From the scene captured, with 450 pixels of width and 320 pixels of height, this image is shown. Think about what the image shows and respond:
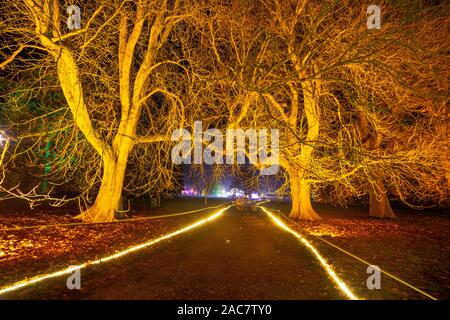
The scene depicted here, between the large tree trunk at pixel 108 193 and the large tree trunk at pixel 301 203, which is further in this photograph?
the large tree trunk at pixel 301 203

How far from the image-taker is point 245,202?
34.2 meters

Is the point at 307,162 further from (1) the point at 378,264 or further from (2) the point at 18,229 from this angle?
(2) the point at 18,229

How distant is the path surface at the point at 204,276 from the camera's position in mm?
5500

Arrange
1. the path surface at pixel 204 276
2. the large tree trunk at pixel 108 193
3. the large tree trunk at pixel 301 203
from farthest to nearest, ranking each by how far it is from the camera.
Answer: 1. the large tree trunk at pixel 301 203
2. the large tree trunk at pixel 108 193
3. the path surface at pixel 204 276

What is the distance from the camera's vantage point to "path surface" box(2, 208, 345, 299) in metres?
5.50

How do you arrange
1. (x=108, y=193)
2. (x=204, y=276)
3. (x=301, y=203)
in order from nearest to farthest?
(x=204, y=276)
(x=108, y=193)
(x=301, y=203)

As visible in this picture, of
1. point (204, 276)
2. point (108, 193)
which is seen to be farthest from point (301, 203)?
point (204, 276)

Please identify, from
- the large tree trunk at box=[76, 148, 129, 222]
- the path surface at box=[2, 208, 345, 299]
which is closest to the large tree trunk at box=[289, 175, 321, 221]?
the large tree trunk at box=[76, 148, 129, 222]

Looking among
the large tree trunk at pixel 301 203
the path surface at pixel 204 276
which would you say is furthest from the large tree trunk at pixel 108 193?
the large tree trunk at pixel 301 203

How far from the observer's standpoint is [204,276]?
260 inches

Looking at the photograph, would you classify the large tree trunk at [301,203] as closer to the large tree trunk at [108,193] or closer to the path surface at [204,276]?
the large tree trunk at [108,193]

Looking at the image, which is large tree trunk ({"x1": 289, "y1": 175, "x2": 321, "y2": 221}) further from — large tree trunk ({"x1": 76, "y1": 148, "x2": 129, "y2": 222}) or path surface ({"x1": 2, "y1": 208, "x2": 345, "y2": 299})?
path surface ({"x1": 2, "y1": 208, "x2": 345, "y2": 299})

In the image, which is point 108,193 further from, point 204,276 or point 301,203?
point 301,203
